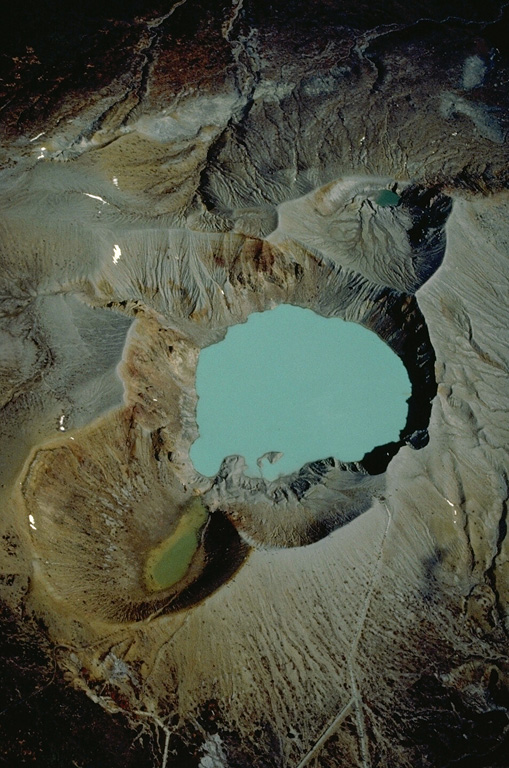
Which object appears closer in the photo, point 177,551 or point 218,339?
point 177,551

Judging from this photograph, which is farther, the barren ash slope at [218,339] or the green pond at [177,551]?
the green pond at [177,551]

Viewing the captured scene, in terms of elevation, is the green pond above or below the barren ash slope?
below

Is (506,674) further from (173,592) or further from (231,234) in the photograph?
(231,234)

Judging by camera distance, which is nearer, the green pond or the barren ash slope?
the barren ash slope

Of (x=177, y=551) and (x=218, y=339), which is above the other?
(x=218, y=339)

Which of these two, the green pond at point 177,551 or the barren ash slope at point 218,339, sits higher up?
the barren ash slope at point 218,339

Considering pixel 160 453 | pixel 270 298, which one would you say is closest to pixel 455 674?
pixel 160 453
